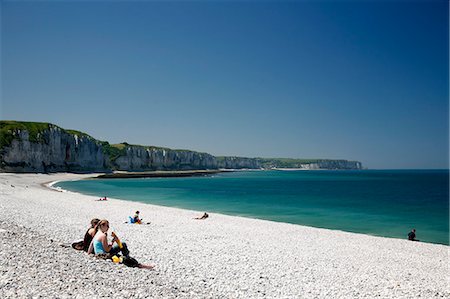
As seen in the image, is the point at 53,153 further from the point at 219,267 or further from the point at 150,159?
the point at 219,267

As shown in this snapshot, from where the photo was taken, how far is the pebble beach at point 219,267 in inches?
281

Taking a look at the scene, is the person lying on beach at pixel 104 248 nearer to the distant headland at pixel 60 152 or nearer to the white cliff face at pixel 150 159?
the distant headland at pixel 60 152

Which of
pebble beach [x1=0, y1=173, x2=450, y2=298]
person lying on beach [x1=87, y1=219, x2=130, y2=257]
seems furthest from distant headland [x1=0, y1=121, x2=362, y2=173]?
person lying on beach [x1=87, y1=219, x2=130, y2=257]

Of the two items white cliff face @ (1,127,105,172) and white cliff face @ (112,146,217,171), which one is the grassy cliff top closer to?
white cliff face @ (1,127,105,172)

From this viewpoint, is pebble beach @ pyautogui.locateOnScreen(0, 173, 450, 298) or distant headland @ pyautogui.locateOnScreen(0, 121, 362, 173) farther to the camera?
distant headland @ pyautogui.locateOnScreen(0, 121, 362, 173)

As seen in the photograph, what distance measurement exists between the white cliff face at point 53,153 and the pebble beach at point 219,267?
84.7m

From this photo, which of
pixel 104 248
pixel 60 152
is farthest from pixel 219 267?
pixel 60 152

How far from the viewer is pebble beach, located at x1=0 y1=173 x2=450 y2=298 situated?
281 inches

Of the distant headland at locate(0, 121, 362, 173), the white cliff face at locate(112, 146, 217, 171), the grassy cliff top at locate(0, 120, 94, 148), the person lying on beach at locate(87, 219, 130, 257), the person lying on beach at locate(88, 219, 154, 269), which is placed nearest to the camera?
the person lying on beach at locate(88, 219, 154, 269)

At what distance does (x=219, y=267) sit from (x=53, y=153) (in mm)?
A: 107122

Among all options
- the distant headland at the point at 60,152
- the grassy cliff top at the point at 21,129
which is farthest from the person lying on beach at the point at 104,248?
the grassy cliff top at the point at 21,129

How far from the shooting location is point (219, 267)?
1050 centimetres

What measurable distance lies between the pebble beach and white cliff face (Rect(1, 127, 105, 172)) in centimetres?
8470

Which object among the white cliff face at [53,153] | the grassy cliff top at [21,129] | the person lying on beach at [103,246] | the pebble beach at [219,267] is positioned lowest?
the pebble beach at [219,267]
